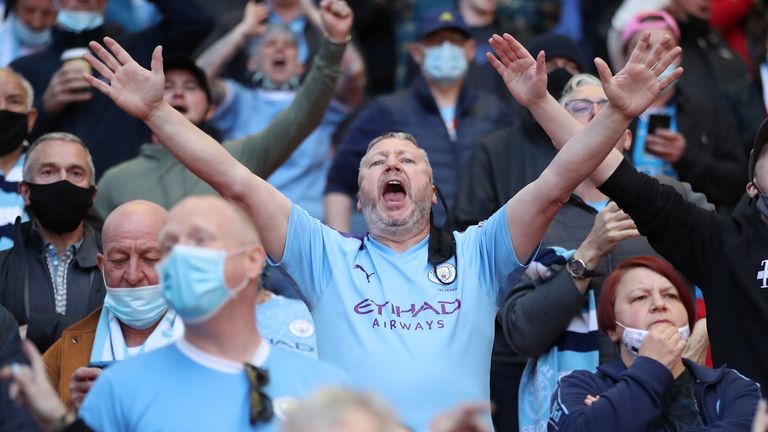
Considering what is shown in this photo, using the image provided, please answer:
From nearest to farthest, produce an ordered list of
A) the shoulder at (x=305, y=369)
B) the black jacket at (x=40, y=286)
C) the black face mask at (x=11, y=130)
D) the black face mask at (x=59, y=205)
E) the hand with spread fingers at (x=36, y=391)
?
the hand with spread fingers at (x=36, y=391) < the shoulder at (x=305, y=369) < the black jacket at (x=40, y=286) < the black face mask at (x=59, y=205) < the black face mask at (x=11, y=130)

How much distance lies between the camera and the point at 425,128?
7906mm

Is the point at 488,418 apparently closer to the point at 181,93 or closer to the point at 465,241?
the point at 465,241

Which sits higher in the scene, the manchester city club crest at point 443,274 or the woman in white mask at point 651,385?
the manchester city club crest at point 443,274

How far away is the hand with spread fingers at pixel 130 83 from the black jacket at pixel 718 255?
1.86 m

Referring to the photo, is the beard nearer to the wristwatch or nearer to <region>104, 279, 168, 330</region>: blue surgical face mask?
the wristwatch

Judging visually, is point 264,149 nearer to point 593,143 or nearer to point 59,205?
point 59,205

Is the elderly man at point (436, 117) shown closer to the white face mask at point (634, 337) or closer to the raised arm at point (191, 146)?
the white face mask at point (634, 337)

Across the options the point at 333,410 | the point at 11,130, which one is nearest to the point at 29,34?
the point at 11,130

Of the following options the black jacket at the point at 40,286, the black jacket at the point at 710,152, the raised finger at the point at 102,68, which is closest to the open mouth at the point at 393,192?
the raised finger at the point at 102,68

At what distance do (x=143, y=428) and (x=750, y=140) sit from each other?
19.6 ft

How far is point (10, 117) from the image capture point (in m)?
7.10

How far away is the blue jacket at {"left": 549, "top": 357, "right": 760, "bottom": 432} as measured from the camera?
200 inches

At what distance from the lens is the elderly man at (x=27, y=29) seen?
912 cm

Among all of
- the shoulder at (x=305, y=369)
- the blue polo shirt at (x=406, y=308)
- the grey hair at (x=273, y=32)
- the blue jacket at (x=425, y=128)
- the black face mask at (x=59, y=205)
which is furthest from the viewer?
the grey hair at (x=273, y=32)
